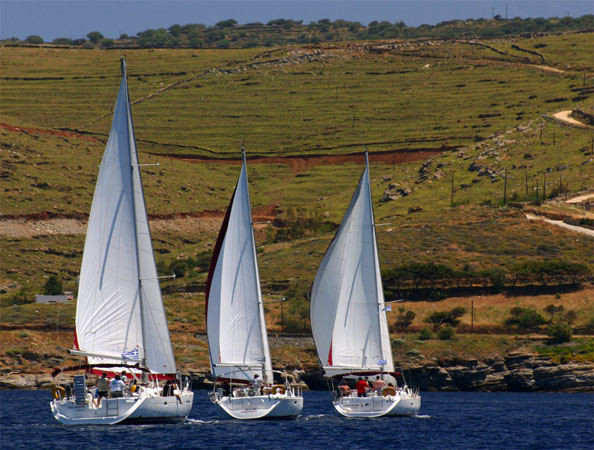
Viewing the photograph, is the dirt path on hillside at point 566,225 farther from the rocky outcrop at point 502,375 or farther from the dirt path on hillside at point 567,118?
the dirt path on hillside at point 567,118

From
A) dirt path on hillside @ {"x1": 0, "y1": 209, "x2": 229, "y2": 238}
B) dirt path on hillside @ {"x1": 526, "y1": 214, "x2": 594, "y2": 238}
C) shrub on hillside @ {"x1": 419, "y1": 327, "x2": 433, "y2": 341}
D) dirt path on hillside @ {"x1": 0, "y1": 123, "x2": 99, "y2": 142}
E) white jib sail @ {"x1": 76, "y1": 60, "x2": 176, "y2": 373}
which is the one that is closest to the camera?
white jib sail @ {"x1": 76, "y1": 60, "x2": 176, "y2": 373}

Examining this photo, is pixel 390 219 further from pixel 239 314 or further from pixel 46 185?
pixel 239 314

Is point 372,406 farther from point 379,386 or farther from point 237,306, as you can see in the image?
point 237,306

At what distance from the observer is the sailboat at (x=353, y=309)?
55750mm

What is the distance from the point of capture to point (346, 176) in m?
183

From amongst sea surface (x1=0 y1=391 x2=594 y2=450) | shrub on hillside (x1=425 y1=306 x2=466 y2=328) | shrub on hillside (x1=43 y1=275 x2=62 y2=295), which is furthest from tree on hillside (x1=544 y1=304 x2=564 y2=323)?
shrub on hillside (x1=43 y1=275 x2=62 y2=295)

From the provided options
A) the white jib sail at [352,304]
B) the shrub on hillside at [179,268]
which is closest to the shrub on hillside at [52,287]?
the shrub on hillside at [179,268]

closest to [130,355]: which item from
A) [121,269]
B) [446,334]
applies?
[121,269]

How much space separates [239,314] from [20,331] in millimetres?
45594

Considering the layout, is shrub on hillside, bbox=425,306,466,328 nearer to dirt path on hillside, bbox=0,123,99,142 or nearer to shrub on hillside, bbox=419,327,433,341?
shrub on hillside, bbox=419,327,433,341

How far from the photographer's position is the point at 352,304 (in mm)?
56438

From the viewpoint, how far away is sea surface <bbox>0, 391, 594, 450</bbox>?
4288 centimetres

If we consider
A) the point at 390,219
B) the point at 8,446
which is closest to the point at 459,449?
the point at 8,446

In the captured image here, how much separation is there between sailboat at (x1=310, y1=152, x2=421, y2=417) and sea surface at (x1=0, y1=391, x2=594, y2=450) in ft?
8.51
